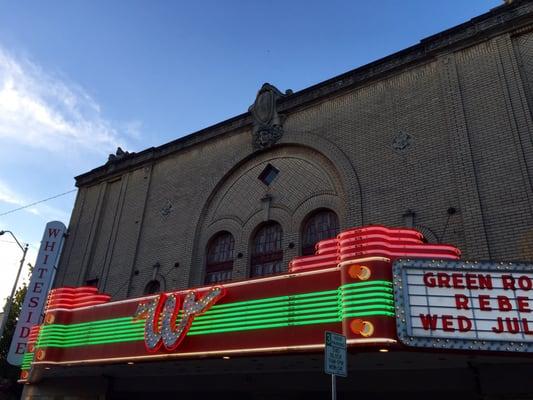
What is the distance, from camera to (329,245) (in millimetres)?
9797

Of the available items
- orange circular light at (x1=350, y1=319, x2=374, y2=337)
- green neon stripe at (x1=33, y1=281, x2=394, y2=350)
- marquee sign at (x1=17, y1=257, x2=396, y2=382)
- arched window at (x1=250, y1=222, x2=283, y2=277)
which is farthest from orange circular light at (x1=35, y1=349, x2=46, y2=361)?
orange circular light at (x1=350, y1=319, x2=374, y2=337)

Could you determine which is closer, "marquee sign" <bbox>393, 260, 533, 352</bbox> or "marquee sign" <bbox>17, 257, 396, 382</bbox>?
"marquee sign" <bbox>393, 260, 533, 352</bbox>

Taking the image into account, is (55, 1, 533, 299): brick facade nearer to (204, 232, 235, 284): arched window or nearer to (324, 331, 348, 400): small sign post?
(204, 232, 235, 284): arched window

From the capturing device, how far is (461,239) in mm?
11289

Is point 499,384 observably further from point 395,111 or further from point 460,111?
point 395,111

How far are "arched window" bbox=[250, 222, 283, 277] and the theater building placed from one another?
0.06m

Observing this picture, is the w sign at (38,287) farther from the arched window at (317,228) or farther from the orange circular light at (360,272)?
the orange circular light at (360,272)

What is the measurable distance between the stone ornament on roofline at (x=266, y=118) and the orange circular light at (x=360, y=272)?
27.4 ft

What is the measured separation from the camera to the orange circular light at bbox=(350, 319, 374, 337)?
813cm

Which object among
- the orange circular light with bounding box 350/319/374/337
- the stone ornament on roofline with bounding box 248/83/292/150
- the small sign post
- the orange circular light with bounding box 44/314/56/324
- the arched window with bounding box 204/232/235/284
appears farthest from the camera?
the stone ornament on roofline with bounding box 248/83/292/150

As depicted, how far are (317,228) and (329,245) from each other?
15.0ft

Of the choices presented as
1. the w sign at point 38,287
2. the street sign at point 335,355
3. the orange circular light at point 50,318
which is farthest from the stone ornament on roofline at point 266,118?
the w sign at point 38,287

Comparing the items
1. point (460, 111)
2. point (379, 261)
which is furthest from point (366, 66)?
point (379, 261)

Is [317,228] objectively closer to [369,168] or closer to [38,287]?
[369,168]
